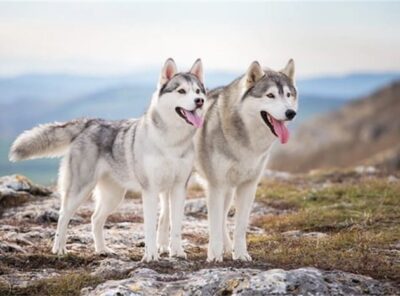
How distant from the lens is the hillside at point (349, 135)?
133500 millimetres

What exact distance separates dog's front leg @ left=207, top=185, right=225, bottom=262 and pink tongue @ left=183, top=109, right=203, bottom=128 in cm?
149

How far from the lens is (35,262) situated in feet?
40.4

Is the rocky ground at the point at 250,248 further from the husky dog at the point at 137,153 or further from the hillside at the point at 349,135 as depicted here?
the hillside at the point at 349,135

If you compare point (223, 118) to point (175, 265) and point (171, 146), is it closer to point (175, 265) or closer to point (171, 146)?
point (171, 146)

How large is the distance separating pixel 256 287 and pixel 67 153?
215 inches

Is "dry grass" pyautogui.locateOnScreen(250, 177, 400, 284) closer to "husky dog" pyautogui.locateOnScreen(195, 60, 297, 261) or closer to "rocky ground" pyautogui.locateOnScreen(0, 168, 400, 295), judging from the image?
"rocky ground" pyautogui.locateOnScreen(0, 168, 400, 295)

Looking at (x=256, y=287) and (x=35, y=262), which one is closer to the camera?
(x=256, y=287)

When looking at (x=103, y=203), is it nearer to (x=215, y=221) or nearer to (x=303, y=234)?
(x=215, y=221)

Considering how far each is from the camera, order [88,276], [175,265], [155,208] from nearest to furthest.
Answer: [88,276], [175,265], [155,208]

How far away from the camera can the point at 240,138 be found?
41.5 feet

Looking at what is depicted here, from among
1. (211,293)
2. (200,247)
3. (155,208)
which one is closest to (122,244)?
(200,247)

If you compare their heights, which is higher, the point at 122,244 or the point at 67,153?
the point at 67,153

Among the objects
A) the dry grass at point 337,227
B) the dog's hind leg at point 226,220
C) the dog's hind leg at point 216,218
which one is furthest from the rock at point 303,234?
the dog's hind leg at point 216,218

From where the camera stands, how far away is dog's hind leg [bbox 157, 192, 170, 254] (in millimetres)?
13562
